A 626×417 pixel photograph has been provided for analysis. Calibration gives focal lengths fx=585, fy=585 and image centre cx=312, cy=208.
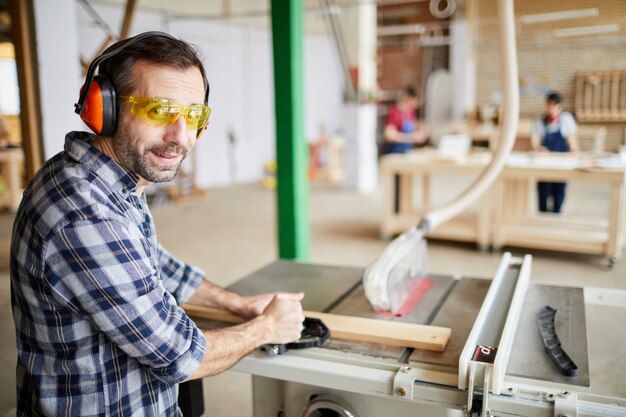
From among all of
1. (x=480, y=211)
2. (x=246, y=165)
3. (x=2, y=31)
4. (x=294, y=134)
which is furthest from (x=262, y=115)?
(x=2, y=31)

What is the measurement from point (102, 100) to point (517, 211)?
5220mm

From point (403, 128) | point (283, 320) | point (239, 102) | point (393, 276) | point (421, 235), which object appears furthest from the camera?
point (239, 102)

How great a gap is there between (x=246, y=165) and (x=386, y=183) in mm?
5000

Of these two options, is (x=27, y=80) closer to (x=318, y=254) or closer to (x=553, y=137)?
(x=318, y=254)

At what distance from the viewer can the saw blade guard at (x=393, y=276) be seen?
63.0 inches

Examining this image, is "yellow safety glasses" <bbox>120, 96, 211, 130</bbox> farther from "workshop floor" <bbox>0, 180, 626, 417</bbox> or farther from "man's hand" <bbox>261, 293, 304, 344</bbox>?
"workshop floor" <bbox>0, 180, 626, 417</bbox>

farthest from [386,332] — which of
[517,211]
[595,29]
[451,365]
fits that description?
[517,211]

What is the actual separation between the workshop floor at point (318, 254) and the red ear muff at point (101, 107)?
2.73ft

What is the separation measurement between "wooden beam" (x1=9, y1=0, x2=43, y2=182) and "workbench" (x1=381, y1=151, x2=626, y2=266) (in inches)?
151

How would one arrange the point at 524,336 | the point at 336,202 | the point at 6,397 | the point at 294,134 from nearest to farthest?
the point at 524,336, the point at 6,397, the point at 294,134, the point at 336,202

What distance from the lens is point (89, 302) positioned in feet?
3.61

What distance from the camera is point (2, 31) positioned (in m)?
2.03

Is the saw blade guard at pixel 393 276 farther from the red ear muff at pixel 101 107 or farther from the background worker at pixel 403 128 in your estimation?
the background worker at pixel 403 128

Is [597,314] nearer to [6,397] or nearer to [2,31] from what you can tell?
[6,397]
